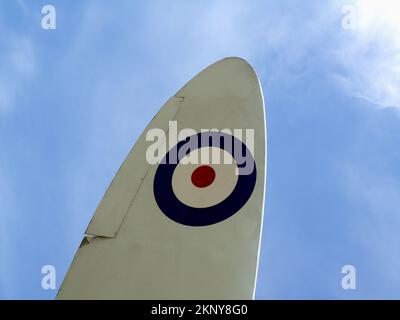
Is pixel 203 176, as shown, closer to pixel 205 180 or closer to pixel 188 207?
pixel 205 180

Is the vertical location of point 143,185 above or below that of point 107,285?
above

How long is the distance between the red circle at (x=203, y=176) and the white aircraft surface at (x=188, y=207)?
0.03ft

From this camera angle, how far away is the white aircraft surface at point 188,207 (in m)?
4.27

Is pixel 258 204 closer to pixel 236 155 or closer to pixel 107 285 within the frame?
pixel 236 155

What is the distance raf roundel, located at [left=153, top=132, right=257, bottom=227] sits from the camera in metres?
4.78

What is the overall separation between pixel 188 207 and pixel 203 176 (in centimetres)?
40

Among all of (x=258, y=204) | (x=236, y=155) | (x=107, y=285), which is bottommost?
(x=107, y=285)

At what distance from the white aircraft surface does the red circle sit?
0.4 inches

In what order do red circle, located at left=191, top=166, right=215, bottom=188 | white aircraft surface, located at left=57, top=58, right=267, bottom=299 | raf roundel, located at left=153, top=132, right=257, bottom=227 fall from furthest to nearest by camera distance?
red circle, located at left=191, top=166, right=215, bottom=188 < raf roundel, located at left=153, top=132, right=257, bottom=227 < white aircraft surface, located at left=57, top=58, right=267, bottom=299

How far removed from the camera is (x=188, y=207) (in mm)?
4832

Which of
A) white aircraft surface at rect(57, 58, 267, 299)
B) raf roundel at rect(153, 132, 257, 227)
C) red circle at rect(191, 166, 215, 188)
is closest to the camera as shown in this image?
white aircraft surface at rect(57, 58, 267, 299)
